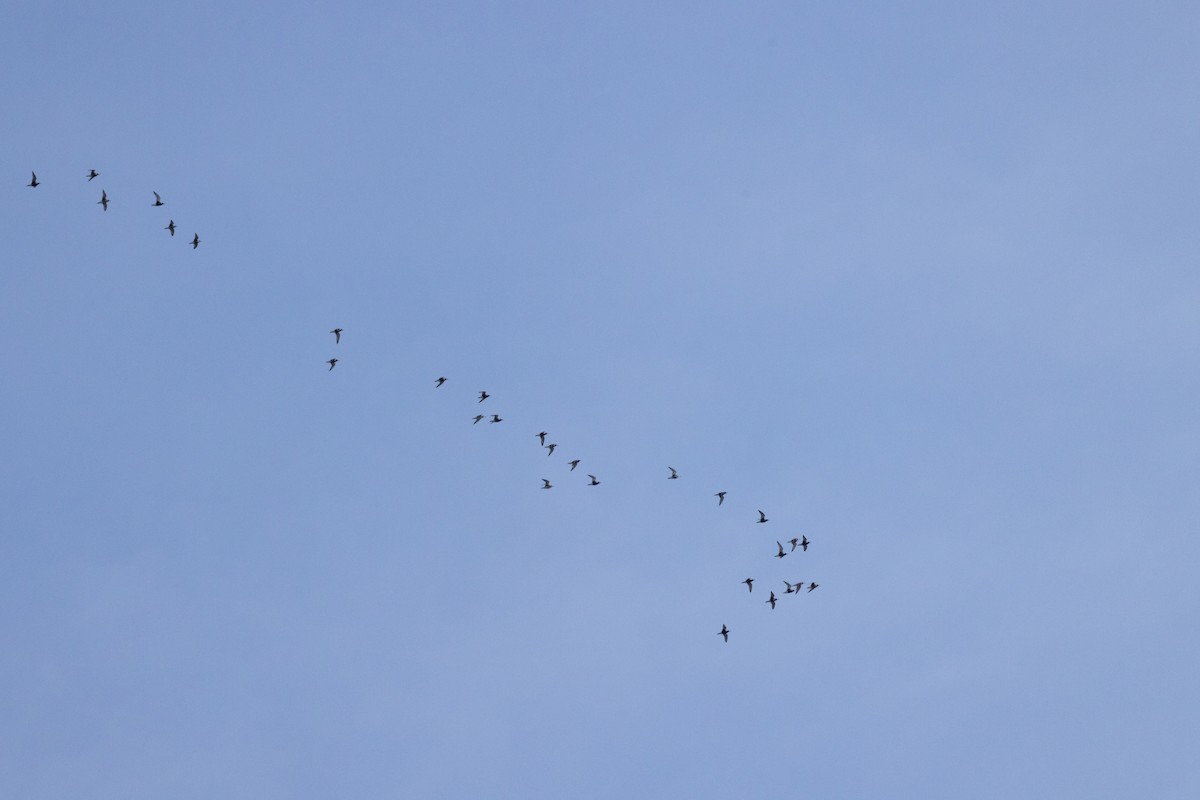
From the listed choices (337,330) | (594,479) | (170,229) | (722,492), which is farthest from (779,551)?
(170,229)

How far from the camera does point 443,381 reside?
5615 inches

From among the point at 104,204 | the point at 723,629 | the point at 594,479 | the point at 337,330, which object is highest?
the point at 104,204

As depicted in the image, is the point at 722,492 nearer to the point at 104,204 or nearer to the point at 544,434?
the point at 544,434

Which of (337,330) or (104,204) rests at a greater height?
(104,204)

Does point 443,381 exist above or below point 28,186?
below

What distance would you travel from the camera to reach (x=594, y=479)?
505 feet

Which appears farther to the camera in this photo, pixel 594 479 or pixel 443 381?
pixel 594 479

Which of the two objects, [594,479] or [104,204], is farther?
[594,479]

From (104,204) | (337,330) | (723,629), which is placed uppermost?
(104,204)

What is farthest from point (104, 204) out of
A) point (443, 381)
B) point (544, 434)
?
point (544, 434)

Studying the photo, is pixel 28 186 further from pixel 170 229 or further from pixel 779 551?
pixel 779 551

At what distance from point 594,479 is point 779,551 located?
A: 21.2 metres

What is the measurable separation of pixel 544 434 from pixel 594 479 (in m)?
9.46

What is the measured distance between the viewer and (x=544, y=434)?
146500 millimetres
